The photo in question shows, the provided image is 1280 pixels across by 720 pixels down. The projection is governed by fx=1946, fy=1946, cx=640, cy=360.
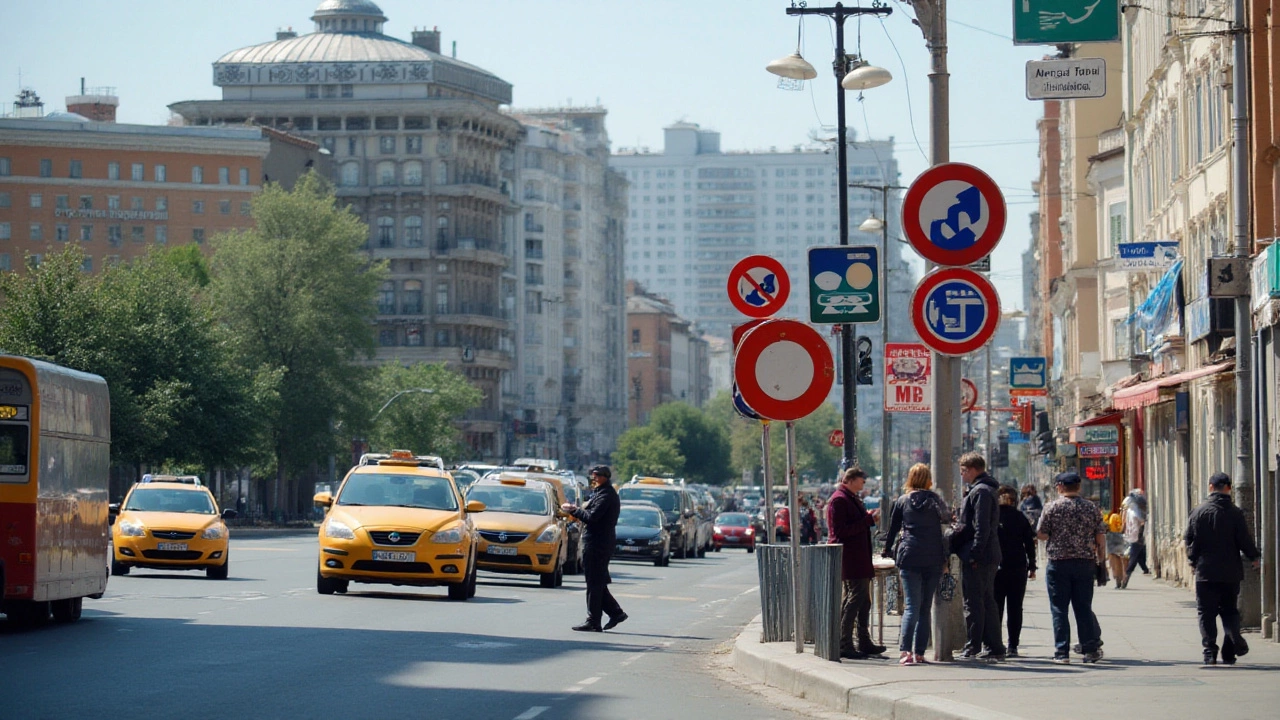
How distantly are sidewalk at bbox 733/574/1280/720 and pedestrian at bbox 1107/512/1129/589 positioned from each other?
13.1 m

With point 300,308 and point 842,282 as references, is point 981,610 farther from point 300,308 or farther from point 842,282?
point 300,308

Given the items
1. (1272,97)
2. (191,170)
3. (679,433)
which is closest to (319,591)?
(1272,97)

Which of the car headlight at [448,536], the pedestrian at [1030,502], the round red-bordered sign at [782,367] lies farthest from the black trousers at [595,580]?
the pedestrian at [1030,502]

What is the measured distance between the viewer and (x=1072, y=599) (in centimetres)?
1680

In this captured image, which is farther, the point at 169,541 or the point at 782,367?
the point at 169,541

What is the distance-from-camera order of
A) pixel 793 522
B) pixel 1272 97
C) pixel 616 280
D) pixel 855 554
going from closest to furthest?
pixel 793 522
pixel 855 554
pixel 1272 97
pixel 616 280

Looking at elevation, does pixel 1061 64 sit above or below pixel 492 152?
below

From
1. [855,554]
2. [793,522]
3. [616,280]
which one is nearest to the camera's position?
[793,522]

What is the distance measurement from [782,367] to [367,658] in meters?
4.44

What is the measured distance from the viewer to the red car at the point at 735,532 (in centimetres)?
6869

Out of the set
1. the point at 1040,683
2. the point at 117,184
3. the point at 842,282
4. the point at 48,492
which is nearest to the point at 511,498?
the point at 48,492

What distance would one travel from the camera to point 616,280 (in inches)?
7338

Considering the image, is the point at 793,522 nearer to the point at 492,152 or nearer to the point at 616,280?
the point at 492,152

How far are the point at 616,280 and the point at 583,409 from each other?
2143 centimetres
